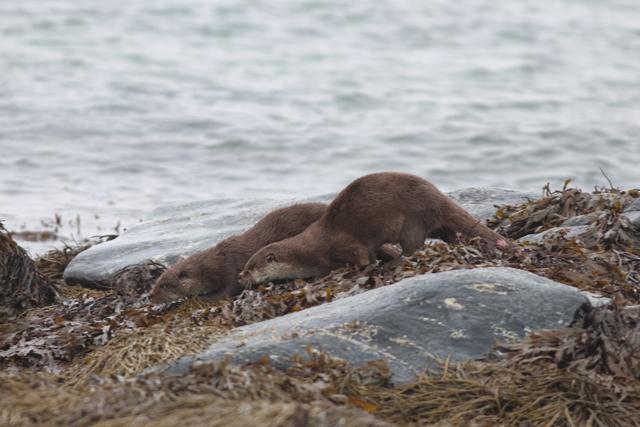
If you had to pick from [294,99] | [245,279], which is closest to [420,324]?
[245,279]

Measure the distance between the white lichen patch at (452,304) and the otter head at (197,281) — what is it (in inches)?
94.1

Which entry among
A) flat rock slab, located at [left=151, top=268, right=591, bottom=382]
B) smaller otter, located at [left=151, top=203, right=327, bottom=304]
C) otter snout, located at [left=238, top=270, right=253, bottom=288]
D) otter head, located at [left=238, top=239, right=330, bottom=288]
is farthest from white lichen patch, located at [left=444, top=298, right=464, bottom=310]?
smaller otter, located at [left=151, top=203, right=327, bottom=304]

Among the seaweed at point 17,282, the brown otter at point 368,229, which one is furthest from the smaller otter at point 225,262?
the seaweed at point 17,282

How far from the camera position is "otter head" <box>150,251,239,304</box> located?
499 cm

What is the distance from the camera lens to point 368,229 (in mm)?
4777

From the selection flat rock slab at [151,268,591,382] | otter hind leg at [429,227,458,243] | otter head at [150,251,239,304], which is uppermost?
flat rock slab at [151,268,591,382]

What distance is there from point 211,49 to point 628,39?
14.8 meters

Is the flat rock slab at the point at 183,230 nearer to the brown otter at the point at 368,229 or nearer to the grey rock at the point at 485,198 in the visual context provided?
the grey rock at the point at 485,198

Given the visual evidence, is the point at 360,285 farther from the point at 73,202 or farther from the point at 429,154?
the point at 429,154

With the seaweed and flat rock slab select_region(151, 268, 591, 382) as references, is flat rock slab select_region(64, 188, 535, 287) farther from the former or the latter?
flat rock slab select_region(151, 268, 591, 382)

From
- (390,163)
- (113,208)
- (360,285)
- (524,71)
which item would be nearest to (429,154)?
(390,163)

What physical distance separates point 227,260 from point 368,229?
4.10ft

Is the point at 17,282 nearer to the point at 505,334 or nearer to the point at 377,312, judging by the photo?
the point at 377,312

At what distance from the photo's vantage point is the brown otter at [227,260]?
5.04 meters
